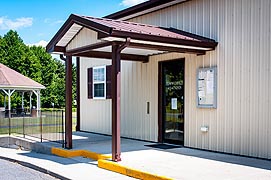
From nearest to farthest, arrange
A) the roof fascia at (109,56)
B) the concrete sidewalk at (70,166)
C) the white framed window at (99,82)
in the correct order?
1. the concrete sidewalk at (70,166)
2. the roof fascia at (109,56)
3. the white framed window at (99,82)

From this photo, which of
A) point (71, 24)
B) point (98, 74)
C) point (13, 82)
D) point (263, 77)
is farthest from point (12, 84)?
point (263, 77)

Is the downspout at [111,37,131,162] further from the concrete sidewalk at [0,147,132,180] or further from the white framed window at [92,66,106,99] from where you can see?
the white framed window at [92,66,106,99]

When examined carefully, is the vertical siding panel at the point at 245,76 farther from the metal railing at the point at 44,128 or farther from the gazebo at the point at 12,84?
the gazebo at the point at 12,84

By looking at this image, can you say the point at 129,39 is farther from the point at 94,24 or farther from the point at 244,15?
the point at 244,15

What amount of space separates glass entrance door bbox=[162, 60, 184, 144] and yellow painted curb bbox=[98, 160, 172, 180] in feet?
10.4

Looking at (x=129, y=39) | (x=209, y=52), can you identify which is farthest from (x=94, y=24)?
(x=209, y=52)

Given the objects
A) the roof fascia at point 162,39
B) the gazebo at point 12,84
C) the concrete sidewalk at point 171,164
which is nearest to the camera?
the concrete sidewalk at point 171,164

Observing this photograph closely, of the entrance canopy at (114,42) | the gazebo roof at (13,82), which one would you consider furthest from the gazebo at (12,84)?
the entrance canopy at (114,42)

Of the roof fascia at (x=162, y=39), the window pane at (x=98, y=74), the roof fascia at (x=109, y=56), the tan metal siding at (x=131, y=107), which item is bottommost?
the tan metal siding at (x=131, y=107)

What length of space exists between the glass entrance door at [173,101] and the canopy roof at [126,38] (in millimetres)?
1245

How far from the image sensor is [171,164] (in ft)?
25.3

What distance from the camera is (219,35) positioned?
367 inches

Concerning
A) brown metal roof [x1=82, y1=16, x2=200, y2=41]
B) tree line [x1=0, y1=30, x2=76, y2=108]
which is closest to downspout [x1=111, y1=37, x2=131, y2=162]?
brown metal roof [x1=82, y1=16, x2=200, y2=41]

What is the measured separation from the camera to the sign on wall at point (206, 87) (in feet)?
30.8
